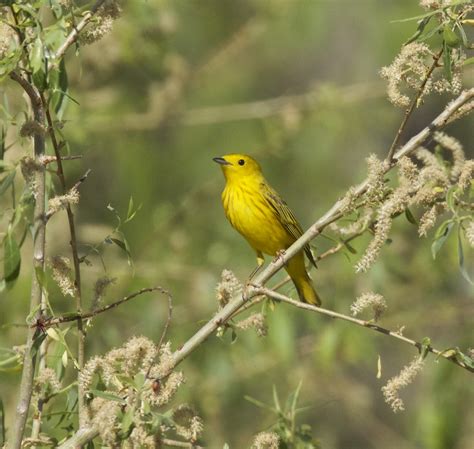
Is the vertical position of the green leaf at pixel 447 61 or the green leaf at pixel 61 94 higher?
the green leaf at pixel 61 94

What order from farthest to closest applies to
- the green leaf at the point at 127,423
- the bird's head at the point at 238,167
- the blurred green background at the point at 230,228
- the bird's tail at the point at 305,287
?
the bird's head at the point at 238,167 < the blurred green background at the point at 230,228 < the bird's tail at the point at 305,287 < the green leaf at the point at 127,423

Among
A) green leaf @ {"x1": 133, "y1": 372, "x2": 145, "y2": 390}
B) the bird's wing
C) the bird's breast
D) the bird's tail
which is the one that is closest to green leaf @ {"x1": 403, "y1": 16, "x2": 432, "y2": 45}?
green leaf @ {"x1": 133, "y1": 372, "x2": 145, "y2": 390}

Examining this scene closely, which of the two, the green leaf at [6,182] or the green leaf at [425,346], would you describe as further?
the green leaf at [6,182]

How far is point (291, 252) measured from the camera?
311cm

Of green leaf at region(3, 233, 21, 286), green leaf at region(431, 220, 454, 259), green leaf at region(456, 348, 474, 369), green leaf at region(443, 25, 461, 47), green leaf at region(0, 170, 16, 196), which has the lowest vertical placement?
green leaf at region(456, 348, 474, 369)

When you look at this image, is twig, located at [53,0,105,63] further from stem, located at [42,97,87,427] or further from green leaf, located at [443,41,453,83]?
green leaf, located at [443,41,453,83]

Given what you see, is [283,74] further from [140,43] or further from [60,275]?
[60,275]

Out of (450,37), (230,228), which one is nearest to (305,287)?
(230,228)

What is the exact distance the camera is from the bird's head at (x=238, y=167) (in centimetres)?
664

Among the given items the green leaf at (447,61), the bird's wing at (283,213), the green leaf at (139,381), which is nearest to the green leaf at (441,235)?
the green leaf at (447,61)

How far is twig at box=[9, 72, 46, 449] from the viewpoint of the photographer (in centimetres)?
278

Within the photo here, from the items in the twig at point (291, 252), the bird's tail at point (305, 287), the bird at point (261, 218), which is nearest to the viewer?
the twig at point (291, 252)

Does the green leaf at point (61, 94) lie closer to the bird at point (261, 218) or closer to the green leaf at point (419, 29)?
the green leaf at point (419, 29)

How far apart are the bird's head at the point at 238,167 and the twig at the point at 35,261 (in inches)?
148
